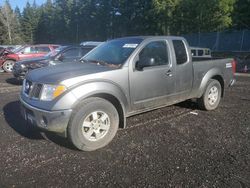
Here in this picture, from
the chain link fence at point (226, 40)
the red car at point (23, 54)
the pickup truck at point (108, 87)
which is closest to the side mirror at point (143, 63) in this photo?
the pickup truck at point (108, 87)

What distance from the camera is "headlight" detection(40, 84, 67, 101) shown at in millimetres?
4492

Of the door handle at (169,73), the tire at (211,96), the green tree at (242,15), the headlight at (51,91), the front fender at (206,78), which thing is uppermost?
the green tree at (242,15)

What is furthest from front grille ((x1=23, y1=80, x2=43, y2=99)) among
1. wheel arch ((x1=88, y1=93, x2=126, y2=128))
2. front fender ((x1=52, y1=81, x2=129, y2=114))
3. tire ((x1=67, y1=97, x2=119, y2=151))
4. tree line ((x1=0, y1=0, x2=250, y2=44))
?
tree line ((x1=0, y1=0, x2=250, y2=44))

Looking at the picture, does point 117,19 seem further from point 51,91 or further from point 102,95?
point 51,91

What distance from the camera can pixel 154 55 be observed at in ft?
19.1

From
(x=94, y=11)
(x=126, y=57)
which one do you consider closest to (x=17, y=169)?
(x=126, y=57)

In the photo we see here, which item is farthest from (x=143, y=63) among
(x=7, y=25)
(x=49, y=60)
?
(x=7, y=25)

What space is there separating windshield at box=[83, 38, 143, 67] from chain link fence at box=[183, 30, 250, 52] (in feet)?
83.3

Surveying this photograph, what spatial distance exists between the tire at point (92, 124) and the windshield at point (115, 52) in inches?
34.5

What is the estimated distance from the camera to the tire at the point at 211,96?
7.06 m

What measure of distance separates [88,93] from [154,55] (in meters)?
1.77

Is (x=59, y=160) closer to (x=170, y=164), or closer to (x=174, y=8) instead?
(x=170, y=164)

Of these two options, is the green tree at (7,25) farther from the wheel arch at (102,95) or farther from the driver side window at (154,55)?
the wheel arch at (102,95)

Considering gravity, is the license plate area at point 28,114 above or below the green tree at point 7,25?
below
